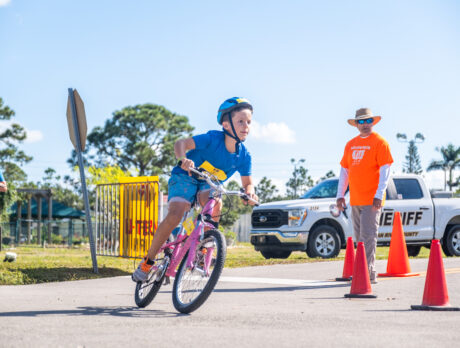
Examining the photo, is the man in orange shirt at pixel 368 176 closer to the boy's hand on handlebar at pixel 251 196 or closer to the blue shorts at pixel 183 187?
the boy's hand on handlebar at pixel 251 196

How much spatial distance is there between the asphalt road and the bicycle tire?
0.30ft

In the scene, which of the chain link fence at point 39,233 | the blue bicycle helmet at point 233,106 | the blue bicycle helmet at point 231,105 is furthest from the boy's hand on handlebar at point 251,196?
the chain link fence at point 39,233

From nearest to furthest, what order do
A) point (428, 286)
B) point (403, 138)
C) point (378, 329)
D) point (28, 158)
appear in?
point (378, 329)
point (428, 286)
point (28, 158)
point (403, 138)

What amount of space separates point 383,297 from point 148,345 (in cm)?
358

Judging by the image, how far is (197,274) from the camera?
5.43 metres

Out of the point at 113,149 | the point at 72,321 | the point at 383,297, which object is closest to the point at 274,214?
the point at 383,297

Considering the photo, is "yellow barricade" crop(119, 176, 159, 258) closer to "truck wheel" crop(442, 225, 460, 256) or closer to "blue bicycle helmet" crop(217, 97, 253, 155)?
"blue bicycle helmet" crop(217, 97, 253, 155)

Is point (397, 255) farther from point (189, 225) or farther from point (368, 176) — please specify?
point (189, 225)

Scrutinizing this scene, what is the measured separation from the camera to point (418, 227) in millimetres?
14586

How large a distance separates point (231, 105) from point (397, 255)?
4.47 m

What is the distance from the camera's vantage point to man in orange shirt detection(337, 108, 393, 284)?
850cm

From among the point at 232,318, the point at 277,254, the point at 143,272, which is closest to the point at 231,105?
the point at 143,272

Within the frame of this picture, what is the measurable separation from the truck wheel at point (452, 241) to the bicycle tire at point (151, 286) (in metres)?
10.6

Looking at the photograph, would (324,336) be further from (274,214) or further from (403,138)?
(403,138)
